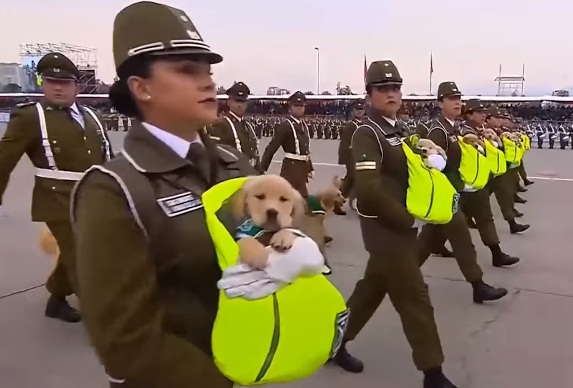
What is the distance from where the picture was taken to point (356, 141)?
3689 millimetres

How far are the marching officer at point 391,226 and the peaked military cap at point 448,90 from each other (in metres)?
2.16

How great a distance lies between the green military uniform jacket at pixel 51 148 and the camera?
438 centimetres

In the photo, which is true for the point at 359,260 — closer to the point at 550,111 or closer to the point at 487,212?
the point at 487,212

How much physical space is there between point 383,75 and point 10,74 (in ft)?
230

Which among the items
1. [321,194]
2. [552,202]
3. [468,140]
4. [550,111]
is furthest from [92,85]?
[321,194]

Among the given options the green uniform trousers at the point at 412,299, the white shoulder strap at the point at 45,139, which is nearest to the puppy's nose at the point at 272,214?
the green uniform trousers at the point at 412,299

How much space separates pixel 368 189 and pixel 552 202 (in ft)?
29.1

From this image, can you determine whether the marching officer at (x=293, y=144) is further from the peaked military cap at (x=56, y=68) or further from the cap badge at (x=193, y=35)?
the cap badge at (x=193, y=35)

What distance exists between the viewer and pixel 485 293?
539 centimetres

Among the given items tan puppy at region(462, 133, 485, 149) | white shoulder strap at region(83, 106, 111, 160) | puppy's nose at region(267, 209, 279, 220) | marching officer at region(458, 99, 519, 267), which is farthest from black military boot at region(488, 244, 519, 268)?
puppy's nose at region(267, 209, 279, 220)

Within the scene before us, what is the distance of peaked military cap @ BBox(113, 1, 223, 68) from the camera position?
162 cm

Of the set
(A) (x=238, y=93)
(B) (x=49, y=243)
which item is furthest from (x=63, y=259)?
(A) (x=238, y=93)

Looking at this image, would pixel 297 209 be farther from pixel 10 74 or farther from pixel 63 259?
pixel 10 74

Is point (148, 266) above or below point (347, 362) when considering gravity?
above
